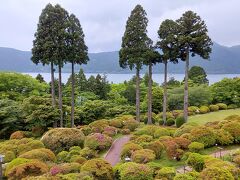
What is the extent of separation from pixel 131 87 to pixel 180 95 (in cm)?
1007

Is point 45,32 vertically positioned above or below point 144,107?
above

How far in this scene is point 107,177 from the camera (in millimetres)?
14156

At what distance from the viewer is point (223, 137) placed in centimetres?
1884

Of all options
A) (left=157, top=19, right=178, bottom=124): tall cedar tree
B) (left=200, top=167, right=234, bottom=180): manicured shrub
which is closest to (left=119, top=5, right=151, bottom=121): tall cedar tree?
(left=157, top=19, right=178, bottom=124): tall cedar tree

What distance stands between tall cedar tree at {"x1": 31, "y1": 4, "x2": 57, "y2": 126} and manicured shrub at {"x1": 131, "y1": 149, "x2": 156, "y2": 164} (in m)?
12.5

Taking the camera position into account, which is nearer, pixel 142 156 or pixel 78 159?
pixel 142 156

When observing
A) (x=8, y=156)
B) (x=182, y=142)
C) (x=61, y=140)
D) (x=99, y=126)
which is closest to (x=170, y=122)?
(x=99, y=126)

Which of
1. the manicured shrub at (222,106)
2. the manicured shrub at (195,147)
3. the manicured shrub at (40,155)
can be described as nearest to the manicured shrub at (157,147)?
the manicured shrub at (195,147)

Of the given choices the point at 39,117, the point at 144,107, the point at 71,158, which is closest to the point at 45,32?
the point at 39,117

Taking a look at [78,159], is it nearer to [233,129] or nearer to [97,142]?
[97,142]

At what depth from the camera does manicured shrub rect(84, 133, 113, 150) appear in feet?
66.4

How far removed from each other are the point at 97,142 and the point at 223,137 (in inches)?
305

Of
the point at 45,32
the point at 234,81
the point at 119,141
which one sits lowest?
the point at 119,141

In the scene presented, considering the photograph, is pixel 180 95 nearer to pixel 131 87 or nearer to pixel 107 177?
pixel 131 87
